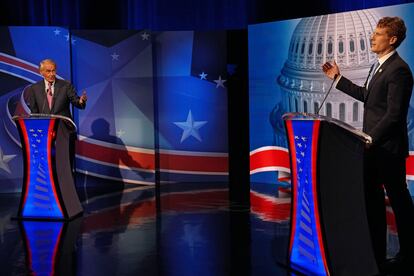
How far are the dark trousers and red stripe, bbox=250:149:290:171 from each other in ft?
9.52

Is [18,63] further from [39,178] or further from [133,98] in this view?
[39,178]

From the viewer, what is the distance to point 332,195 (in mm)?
2611

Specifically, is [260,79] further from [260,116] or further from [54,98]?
[54,98]

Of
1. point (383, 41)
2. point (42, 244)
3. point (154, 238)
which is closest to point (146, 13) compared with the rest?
point (154, 238)

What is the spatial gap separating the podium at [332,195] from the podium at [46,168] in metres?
2.16

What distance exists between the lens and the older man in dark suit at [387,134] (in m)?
2.68

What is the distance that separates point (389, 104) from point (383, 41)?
1.13ft

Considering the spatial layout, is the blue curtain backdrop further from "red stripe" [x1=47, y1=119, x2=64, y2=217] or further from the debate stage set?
"red stripe" [x1=47, y1=119, x2=64, y2=217]

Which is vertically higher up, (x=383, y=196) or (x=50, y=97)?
(x=50, y=97)

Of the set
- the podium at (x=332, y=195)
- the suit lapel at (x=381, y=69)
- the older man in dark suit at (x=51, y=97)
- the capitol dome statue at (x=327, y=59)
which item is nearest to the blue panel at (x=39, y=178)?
the older man in dark suit at (x=51, y=97)

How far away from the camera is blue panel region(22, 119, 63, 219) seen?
4145 mm

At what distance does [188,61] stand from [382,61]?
375 cm

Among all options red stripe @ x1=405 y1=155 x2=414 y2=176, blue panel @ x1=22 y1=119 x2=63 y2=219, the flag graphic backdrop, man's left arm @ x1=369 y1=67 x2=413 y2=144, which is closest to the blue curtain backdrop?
the flag graphic backdrop

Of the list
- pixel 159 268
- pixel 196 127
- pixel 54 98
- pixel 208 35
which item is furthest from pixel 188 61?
pixel 159 268
